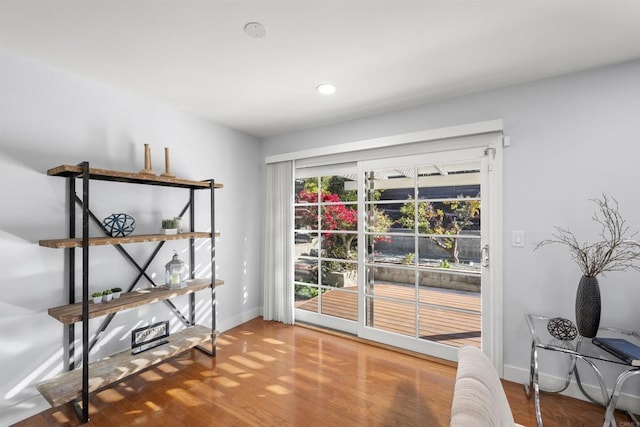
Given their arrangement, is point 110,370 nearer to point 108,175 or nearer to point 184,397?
point 184,397

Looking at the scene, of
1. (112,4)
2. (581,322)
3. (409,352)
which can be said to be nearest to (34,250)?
(112,4)

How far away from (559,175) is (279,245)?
2.87 m

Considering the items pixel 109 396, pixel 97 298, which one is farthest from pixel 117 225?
pixel 109 396

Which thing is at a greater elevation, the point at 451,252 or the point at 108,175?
the point at 108,175

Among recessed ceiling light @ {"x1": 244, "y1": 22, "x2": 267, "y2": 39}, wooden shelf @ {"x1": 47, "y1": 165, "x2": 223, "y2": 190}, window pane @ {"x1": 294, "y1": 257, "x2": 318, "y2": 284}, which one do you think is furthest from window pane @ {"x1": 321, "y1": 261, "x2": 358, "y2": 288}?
recessed ceiling light @ {"x1": 244, "y1": 22, "x2": 267, "y2": 39}

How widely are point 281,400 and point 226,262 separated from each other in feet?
5.77

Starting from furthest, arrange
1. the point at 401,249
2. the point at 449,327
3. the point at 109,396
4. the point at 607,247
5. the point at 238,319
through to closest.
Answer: the point at 238,319 < the point at 401,249 < the point at 449,327 < the point at 109,396 < the point at 607,247

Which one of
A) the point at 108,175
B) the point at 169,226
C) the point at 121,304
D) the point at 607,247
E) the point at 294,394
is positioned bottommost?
the point at 294,394

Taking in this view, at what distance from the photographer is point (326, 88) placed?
244 cm

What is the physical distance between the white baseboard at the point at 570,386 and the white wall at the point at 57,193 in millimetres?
3034

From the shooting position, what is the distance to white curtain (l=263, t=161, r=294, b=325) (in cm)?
360

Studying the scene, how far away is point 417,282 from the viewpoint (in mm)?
2840

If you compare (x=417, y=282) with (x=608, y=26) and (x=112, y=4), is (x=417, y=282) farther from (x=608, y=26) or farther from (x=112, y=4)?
(x=112, y=4)

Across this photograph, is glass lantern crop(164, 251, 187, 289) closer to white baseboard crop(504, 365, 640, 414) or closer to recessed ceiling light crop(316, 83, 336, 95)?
recessed ceiling light crop(316, 83, 336, 95)
